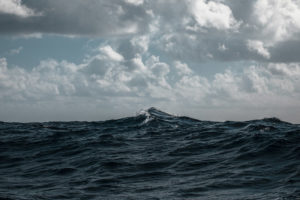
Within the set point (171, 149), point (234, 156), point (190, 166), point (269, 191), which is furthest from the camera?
point (171, 149)

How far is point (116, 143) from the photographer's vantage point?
2600 centimetres

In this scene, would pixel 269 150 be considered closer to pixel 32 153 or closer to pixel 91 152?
pixel 91 152

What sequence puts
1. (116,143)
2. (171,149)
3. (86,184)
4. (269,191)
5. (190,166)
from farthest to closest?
(116,143) < (171,149) < (190,166) < (86,184) < (269,191)

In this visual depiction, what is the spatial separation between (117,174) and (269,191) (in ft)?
24.0

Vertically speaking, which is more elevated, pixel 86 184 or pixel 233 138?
pixel 233 138

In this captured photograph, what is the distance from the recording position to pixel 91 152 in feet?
74.9

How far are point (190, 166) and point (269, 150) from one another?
4.94 m

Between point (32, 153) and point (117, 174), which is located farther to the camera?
point (32, 153)

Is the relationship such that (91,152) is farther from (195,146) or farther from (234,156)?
(234,156)

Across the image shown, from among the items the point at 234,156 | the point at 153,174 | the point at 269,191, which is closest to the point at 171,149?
the point at 234,156

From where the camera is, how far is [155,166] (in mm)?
18250

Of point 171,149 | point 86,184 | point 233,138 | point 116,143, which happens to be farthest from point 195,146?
point 86,184

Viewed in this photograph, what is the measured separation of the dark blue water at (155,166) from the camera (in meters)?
13.3

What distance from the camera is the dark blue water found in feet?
43.7
